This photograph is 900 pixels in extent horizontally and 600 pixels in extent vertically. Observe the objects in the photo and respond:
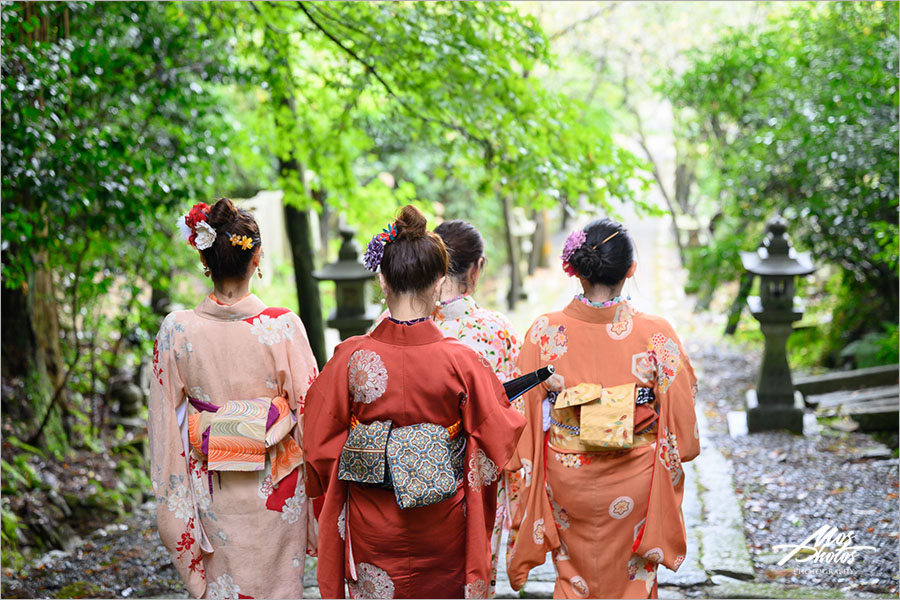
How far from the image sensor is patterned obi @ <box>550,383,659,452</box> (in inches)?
131

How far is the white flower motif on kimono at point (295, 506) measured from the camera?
3324 millimetres

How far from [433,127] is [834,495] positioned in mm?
3631

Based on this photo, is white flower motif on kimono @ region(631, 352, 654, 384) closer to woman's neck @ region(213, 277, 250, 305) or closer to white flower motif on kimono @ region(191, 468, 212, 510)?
woman's neck @ region(213, 277, 250, 305)

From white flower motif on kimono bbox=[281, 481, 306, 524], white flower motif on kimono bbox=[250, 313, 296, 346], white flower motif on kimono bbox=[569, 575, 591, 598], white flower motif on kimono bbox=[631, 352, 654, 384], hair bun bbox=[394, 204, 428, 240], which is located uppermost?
hair bun bbox=[394, 204, 428, 240]

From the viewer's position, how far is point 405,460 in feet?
9.08

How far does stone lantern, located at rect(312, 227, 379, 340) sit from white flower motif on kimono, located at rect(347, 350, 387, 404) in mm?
3582

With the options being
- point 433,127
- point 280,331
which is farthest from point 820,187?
point 280,331

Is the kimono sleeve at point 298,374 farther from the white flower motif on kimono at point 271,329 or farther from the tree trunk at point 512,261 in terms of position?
the tree trunk at point 512,261

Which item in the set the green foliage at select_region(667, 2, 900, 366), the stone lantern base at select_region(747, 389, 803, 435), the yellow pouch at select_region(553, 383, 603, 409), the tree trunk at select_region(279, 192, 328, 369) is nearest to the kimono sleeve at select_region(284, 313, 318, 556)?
the yellow pouch at select_region(553, 383, 603, 409)

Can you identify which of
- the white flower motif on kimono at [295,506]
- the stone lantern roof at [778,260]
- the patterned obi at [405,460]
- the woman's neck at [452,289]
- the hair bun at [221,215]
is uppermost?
the hair bun at [221,215]

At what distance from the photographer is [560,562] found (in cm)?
359

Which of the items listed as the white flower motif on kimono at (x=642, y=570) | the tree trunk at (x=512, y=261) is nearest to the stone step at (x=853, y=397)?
the white flower motif on kimono at (x=642, y=570)

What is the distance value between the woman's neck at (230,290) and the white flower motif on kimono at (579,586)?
1.85 meters

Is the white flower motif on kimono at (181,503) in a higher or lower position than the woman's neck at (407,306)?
lower
